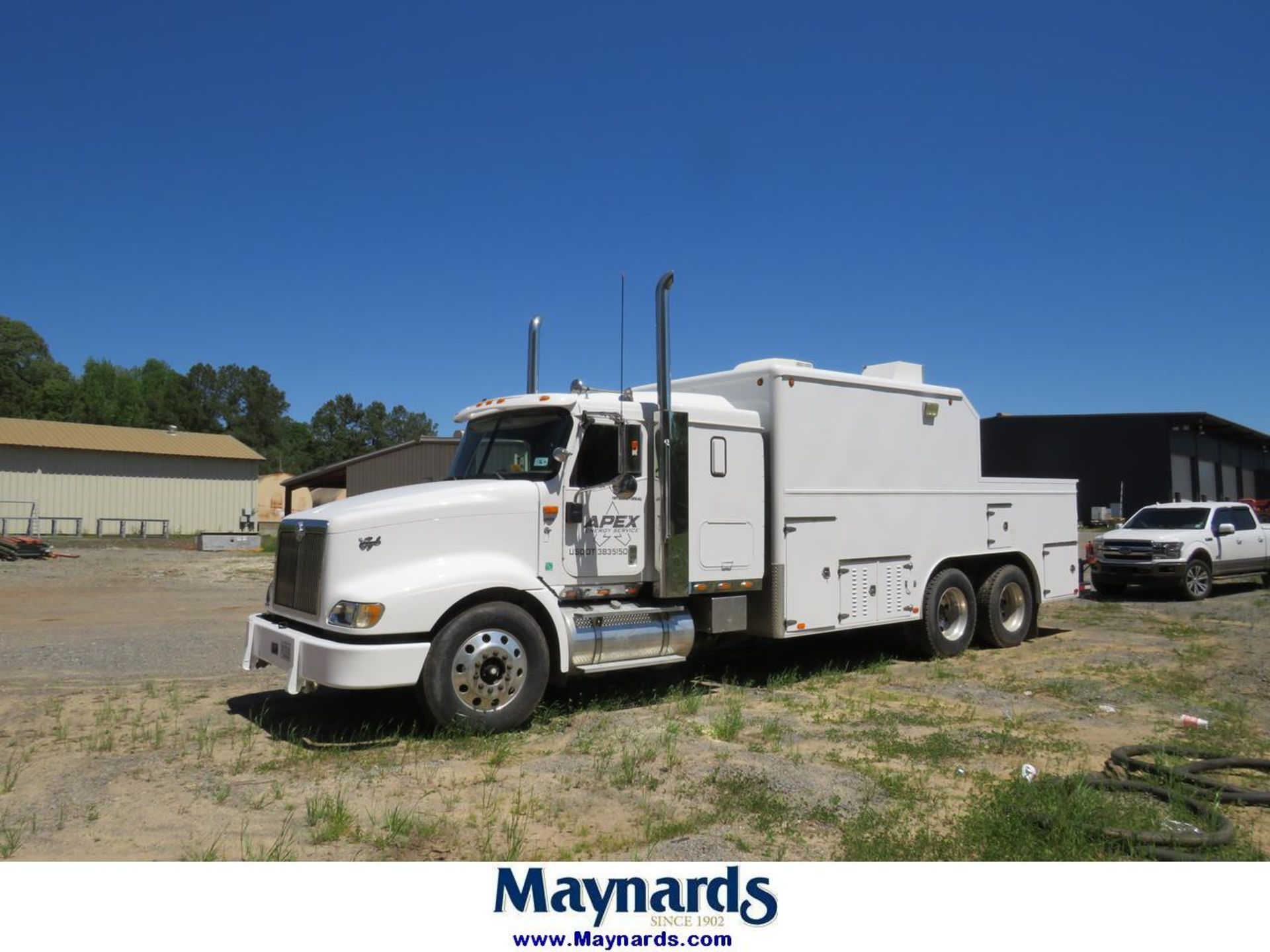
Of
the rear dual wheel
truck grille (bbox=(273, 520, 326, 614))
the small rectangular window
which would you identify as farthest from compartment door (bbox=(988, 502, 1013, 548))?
truck grille (bbox=(273, 520, 326, 614))

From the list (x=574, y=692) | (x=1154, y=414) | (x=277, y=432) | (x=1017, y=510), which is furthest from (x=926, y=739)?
(x=277, y=432)

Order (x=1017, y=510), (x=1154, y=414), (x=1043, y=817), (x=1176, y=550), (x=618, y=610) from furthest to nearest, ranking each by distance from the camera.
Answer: (x=1154, y=414) < (x=1176, y=550) < (x=1017, y=510) < (x=618, y=610) < (x=1043, y=817)

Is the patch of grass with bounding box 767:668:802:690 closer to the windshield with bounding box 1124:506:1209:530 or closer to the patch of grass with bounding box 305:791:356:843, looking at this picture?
the patch of grass with bounding box 305:791:356:843

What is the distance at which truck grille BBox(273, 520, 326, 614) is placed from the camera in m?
6.60

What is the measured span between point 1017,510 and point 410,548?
25.7ft

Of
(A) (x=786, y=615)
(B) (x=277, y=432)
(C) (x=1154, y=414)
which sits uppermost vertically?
(B) (x=277, y=432)

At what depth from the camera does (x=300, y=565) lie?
22.6ft

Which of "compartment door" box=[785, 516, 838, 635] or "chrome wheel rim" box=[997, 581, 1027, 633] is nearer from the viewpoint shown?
"compartment door" box=[785, 516, 838, 635]

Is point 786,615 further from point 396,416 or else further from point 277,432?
point 277,432

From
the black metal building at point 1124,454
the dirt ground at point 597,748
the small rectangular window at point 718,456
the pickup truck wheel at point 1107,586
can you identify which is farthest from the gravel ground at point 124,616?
the black metal building at point 1124,454

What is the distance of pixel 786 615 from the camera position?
8.57m

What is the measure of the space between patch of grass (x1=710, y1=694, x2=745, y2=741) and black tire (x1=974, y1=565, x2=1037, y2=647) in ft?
14.6

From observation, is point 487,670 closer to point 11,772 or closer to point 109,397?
point 11,772

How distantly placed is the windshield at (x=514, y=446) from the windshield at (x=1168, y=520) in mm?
14459
